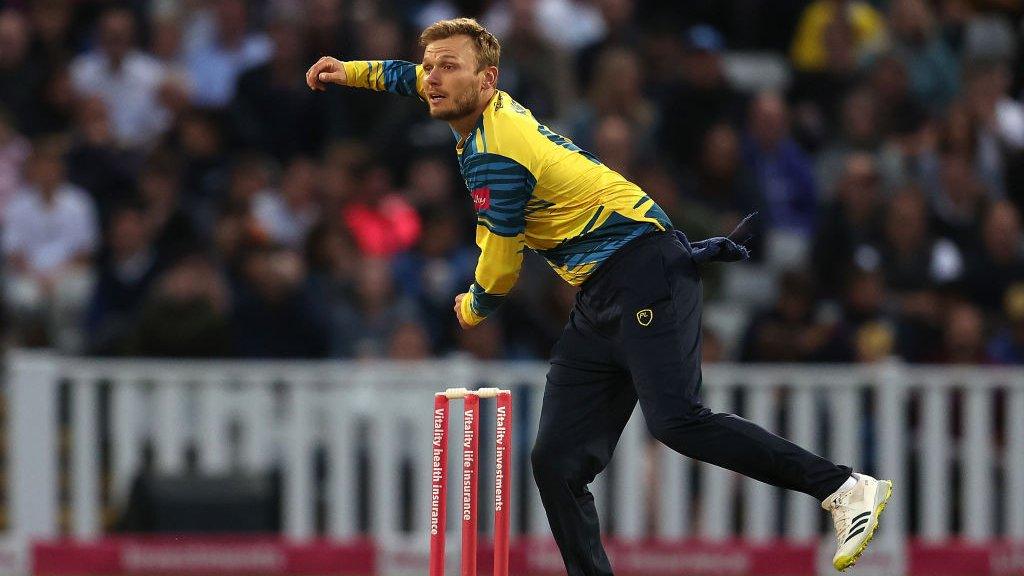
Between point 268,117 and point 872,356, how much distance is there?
4.85m

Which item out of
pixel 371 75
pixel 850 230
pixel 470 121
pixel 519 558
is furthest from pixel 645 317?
pixel 850 230

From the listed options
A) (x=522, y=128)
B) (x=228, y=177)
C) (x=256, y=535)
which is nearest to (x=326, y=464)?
(x=256, y=535)

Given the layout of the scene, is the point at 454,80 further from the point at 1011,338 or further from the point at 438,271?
the point at 1011,338

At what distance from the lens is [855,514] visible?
661 cm

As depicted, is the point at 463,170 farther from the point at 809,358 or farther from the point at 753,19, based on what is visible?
the point at 753,19

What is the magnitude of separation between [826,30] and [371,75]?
787 cm

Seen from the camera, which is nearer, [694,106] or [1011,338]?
[1011,338]

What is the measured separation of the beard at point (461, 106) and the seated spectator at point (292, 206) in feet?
20.3

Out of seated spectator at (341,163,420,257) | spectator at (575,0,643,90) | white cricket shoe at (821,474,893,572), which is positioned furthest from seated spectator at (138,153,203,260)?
white cricket shoe at (821,474,893,572)

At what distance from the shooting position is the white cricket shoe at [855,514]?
6570 mm

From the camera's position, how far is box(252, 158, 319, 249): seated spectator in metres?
12.8

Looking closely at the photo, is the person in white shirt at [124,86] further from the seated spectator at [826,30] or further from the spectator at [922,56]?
the spectator at [922,56]

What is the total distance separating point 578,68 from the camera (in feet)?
45.5

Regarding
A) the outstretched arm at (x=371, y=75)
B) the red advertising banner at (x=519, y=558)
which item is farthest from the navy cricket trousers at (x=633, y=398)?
the red advertising banner at (x=519, y=558)
